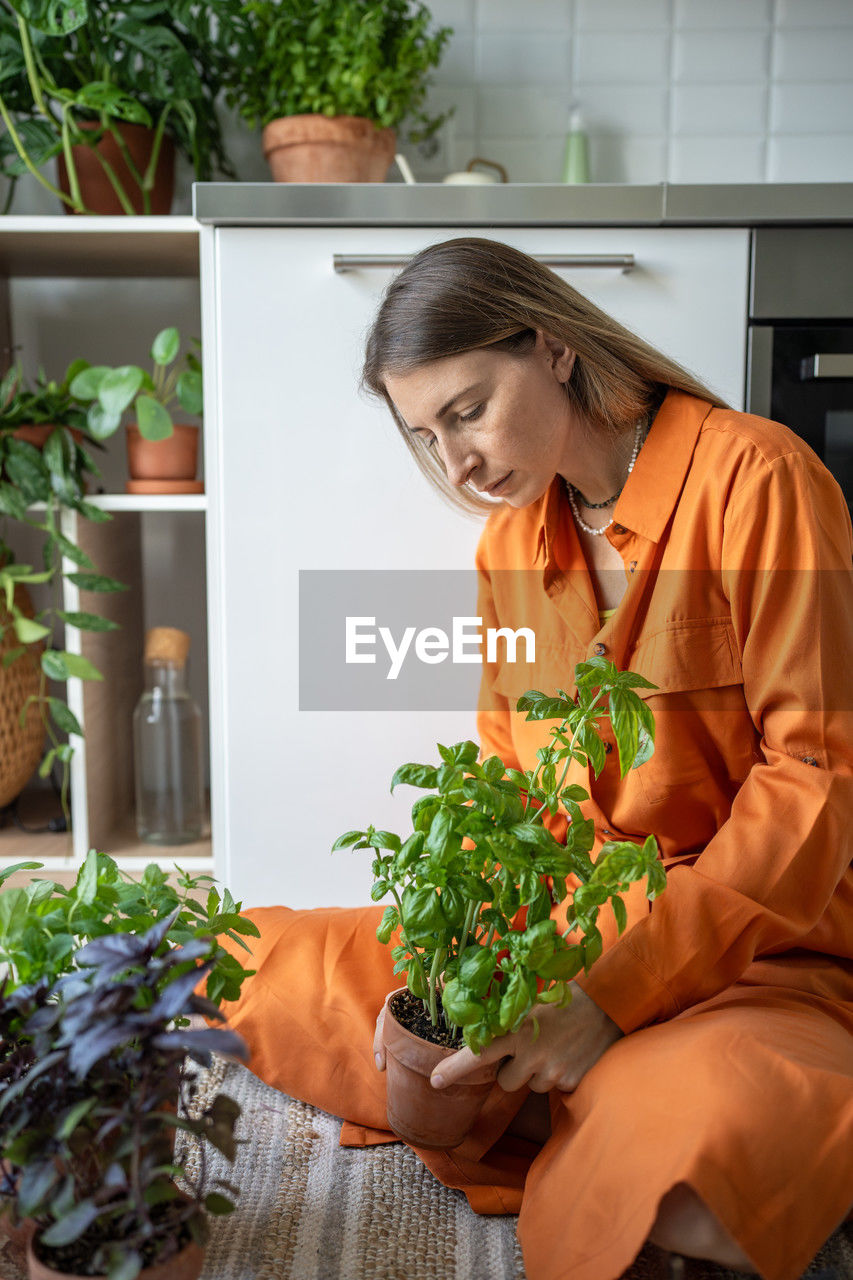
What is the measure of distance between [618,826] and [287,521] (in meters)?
0.60

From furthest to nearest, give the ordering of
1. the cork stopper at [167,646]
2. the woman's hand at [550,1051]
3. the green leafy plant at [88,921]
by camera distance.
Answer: the cork stopper at [167,646]
the woman's hand at [550,1051]
the green leafy plant at [88,921]

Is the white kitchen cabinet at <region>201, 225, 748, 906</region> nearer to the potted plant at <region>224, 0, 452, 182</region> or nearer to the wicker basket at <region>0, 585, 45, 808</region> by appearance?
the potted plant at <region>224, 0, 452, 182</region>

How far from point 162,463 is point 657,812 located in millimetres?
887

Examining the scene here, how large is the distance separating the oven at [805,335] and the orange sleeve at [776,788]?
386 millimetres

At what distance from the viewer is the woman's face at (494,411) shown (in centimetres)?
105

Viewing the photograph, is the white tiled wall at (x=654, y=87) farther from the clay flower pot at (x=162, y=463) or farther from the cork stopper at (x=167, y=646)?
the cork stopper at (x=167, y=646)

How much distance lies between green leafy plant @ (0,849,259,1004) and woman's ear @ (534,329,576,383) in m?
0.61

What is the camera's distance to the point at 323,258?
1.38 metres

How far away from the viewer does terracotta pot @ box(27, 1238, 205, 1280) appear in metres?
0.71

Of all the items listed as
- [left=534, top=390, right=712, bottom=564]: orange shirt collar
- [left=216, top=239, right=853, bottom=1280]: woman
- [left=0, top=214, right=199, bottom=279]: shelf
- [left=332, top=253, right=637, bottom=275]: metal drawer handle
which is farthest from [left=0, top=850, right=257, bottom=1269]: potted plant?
[left=0, top=214, right=199, bottom=279]: shelf

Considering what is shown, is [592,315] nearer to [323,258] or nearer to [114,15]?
[323,258]

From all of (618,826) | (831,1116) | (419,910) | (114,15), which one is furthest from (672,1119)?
(114,15)

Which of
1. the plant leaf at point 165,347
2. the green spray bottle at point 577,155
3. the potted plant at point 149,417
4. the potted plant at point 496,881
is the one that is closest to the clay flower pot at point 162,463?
the potted plant at point 149,417

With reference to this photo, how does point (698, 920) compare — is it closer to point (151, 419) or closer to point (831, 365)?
point (831, 365)
